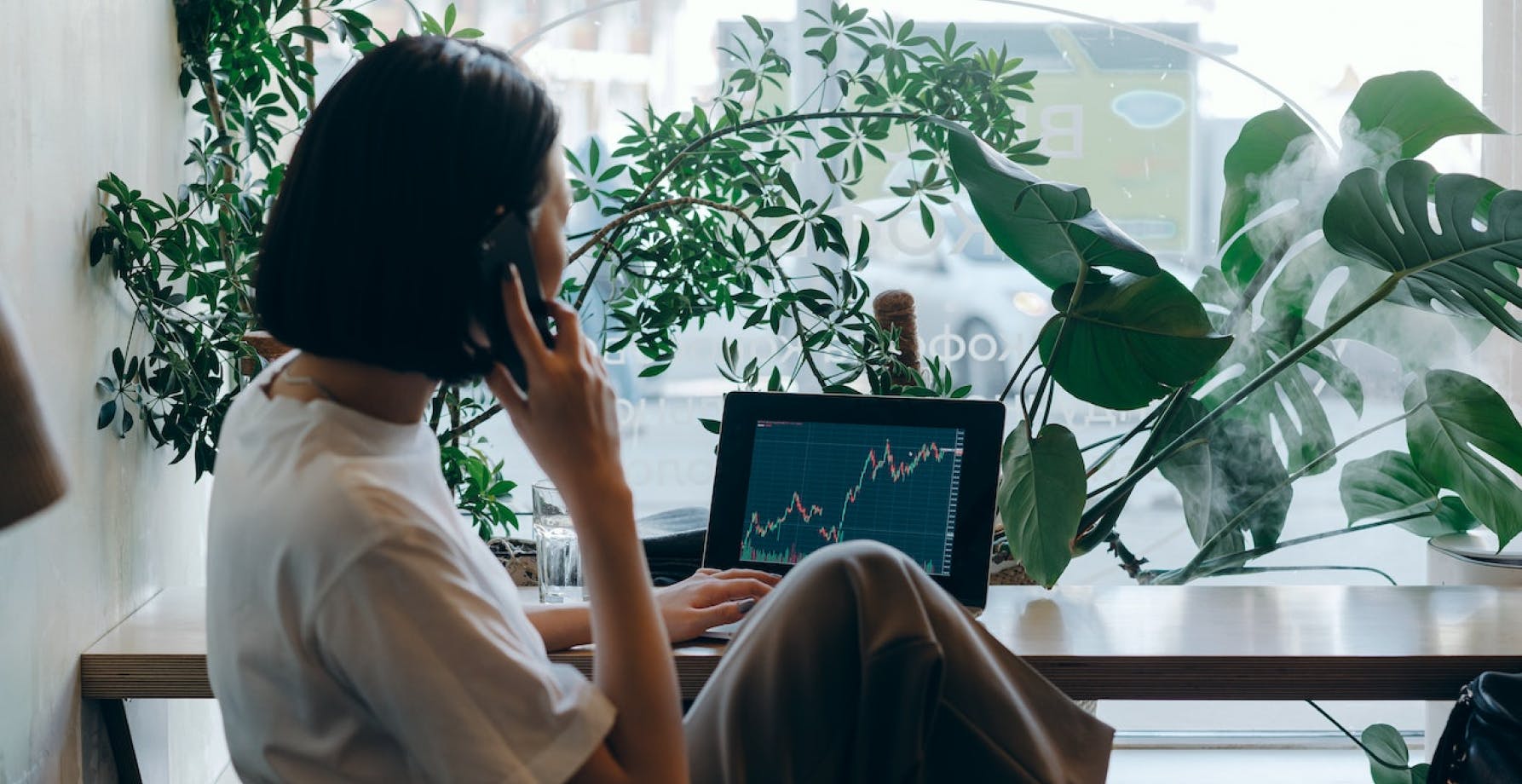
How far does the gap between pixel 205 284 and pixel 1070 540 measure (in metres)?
1.08

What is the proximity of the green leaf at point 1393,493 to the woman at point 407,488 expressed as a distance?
1348 mm

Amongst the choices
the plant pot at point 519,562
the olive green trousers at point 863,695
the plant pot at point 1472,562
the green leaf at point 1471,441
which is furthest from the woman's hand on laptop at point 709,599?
the plant pot at point 1472,562

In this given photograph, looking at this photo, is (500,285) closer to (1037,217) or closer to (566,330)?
(566,330)

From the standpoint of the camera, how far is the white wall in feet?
A: 3.93

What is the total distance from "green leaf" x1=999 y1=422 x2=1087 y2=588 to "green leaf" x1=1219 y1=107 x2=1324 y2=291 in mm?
482

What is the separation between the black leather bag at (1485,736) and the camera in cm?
116

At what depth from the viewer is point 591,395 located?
887mm

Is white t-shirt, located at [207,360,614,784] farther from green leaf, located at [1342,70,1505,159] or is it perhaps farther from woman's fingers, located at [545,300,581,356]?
green leaf, located at [1342,70,1505,159]

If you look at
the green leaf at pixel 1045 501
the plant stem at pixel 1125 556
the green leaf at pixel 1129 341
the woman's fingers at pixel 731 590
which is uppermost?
the green leaf at pixel 1129 341

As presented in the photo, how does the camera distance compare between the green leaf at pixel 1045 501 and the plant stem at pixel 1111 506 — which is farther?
the plant stem at pixel 1111 506

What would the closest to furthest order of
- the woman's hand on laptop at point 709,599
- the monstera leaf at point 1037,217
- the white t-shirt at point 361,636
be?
the white t-shirt at point 361,636, the woman's hand on laptop at point 709,599, the monstera leaf at point 1037,217

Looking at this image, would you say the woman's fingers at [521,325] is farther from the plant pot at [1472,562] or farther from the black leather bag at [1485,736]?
the plant pot at [1472,562]

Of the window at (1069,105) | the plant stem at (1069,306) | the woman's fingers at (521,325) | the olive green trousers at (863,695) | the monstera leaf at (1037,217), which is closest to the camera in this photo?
the woman's fingers at (521,325)

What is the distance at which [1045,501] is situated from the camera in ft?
4.96
